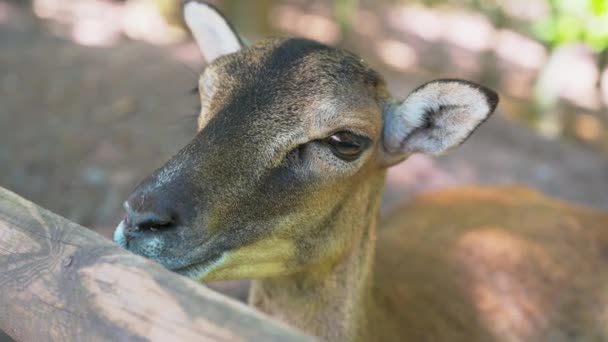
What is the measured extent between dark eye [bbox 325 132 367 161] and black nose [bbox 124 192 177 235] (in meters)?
1.03

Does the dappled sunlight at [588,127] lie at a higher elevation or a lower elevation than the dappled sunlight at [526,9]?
lower

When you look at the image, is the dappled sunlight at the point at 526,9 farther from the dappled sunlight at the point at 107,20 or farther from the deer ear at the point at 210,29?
the deer ear at the point at 210,29

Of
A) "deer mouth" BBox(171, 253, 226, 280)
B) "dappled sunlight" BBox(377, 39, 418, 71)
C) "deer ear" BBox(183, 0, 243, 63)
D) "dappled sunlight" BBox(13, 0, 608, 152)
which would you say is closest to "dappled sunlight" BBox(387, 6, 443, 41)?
"dappled sunlight" BBox(13, 0, 608, 152)

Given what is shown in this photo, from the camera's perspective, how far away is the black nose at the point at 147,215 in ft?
9.43

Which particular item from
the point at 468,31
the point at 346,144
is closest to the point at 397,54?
the point at 468,31

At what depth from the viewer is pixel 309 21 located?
1570 centimetres

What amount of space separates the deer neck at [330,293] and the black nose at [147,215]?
1156mm

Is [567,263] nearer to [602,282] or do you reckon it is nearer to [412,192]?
[602,282]

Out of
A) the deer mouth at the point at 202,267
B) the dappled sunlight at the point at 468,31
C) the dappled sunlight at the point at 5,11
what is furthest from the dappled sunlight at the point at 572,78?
the dappled sunlight at the point at 5,11

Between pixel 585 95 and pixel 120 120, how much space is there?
10.7m

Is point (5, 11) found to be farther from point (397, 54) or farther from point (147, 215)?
point (147, 215)

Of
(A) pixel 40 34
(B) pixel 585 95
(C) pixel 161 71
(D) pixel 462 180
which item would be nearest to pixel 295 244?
(D) pixel 462 180

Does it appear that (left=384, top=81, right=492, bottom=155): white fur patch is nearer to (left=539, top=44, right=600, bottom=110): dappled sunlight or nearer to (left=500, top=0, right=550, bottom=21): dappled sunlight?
(left=539, top=44, right=600, bottom=110): dappled sunlight

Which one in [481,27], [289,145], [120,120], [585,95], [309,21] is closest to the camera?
[289,145]
